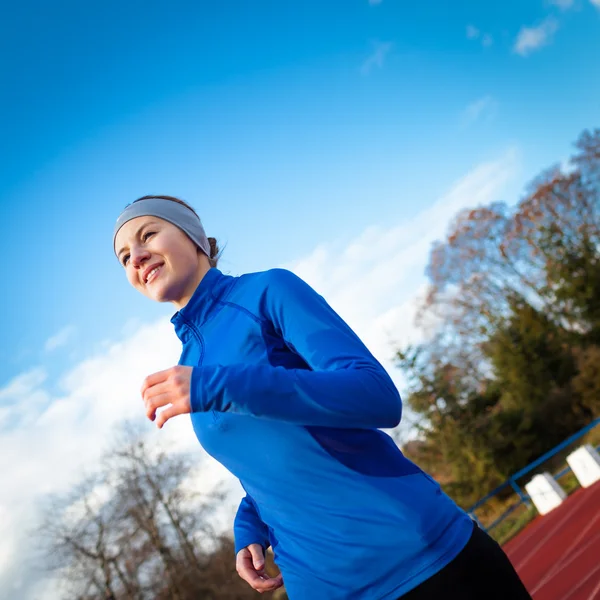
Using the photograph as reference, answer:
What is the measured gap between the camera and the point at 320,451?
1141mm

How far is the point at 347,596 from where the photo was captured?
3.65 feet

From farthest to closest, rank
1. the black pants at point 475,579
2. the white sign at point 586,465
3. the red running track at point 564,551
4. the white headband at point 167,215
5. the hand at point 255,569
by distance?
the white sign at point 586,465 → the red running track at point 564,551 → the white headband at point 167,215 → the hand at point 255,569 → the black pants at point 475,579

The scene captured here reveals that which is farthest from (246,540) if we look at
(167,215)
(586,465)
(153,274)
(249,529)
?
(586,465)

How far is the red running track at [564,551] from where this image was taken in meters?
5.87

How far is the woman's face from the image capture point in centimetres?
157

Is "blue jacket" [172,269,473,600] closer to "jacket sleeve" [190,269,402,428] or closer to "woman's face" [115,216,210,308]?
"jacket sleeve" [190,269,402,428]

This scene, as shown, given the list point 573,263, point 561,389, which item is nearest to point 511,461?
point 561,389

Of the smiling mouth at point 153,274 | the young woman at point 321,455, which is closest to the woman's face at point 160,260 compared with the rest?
the smiling mouth at point 153,274

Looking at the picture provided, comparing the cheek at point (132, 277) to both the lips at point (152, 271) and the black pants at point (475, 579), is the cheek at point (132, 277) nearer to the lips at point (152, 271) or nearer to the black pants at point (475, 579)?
the lips at point (152, 271)

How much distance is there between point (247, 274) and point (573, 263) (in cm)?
2396

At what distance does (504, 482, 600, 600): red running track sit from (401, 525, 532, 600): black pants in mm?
4834

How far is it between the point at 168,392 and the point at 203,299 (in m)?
0.55

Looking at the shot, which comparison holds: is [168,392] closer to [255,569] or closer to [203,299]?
[203,299]

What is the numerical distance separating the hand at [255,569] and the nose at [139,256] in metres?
0.92
